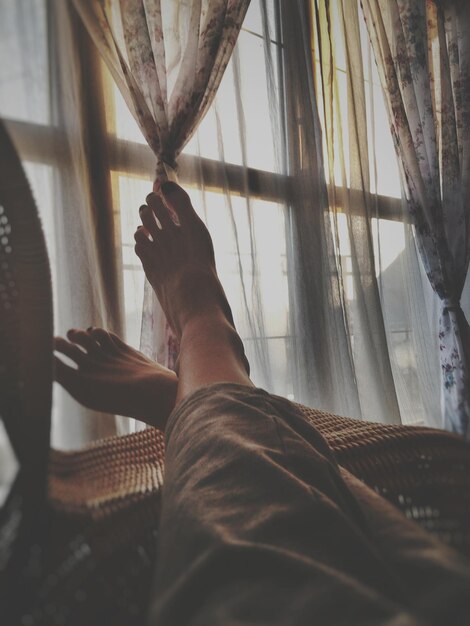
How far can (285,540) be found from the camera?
29 cm

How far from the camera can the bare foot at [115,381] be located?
743mm

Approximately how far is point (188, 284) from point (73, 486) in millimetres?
593

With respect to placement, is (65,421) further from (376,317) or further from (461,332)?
(461,332)

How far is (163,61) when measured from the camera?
49.6 inches

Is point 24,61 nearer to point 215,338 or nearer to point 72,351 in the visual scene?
point 72,351

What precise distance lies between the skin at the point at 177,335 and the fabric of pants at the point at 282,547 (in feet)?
0.56

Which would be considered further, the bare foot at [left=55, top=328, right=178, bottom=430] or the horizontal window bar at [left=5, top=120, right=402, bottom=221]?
the horizontal window bar at [left=5, top=120, right=402, bottom=221]

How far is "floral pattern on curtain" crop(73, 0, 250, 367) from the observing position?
118 cm

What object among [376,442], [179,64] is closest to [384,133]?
[179,64]

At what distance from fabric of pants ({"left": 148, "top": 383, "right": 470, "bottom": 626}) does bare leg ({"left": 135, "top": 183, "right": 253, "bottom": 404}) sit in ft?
0.73

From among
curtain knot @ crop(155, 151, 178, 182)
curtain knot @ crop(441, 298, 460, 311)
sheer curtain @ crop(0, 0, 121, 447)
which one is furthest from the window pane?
curtain knot @ crop(441, 298, 460, 311)

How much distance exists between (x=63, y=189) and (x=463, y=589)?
123 cm

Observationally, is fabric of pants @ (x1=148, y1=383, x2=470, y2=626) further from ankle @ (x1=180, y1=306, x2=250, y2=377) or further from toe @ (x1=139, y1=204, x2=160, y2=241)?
toe @ (x1=139, y1=204, x2=160, y2=241)

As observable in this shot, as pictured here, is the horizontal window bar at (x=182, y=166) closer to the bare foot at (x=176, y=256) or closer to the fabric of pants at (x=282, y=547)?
the bare foot at (x=176, y=256)
